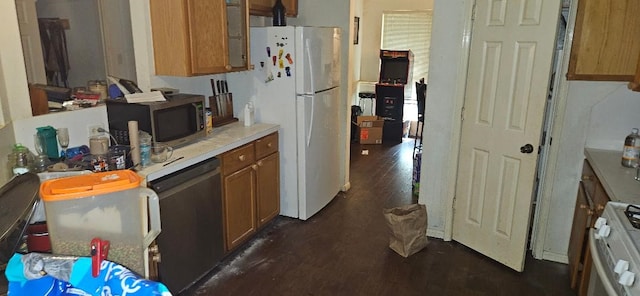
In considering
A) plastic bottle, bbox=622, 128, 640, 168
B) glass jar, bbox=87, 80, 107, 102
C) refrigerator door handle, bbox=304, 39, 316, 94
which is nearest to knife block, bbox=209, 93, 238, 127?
refrigerator door handle, bbox=304, 39, 316, 94

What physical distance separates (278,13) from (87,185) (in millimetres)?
2714

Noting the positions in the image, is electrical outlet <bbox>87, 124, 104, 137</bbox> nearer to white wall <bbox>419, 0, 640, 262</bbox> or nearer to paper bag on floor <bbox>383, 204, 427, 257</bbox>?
paper bag on floor <bbox>383, 204, 427, 257</bbox>

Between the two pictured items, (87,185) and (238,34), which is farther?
(238,34)

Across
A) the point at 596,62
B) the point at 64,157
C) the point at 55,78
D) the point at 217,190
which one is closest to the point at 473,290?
the point at 596,62

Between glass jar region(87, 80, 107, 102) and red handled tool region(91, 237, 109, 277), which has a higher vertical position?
glass jar region(87, 80, 107, 102)

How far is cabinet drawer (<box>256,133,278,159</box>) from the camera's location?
3.25 m

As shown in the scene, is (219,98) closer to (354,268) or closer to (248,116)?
(248,116)

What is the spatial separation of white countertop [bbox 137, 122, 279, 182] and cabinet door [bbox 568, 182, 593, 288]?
221cm

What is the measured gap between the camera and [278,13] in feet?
11.9

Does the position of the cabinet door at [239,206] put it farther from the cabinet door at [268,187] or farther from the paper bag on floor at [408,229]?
the paper bag on floor at [408,229]

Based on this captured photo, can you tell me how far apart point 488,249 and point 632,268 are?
1.73 meters

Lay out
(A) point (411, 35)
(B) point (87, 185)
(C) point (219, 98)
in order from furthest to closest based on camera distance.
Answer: (A) point (411, 35)
(C) point (219, 98)
(B) point (87, 185)

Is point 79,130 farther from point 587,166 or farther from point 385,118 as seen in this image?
point 385,118

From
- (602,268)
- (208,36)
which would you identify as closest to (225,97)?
(208,36)
